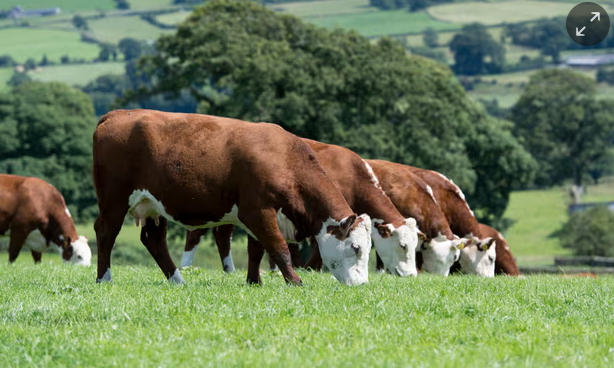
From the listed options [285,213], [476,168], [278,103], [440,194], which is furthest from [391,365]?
[476,168]

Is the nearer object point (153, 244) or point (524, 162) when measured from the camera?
point (153, 244)

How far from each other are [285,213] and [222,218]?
3.00 feet

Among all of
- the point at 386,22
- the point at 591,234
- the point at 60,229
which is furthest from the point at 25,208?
the point at 386,22

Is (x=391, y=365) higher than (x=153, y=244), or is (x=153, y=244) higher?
(x=391, y=365)

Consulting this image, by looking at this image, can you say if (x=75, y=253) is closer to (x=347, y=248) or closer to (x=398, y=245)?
(x=398, y=245)

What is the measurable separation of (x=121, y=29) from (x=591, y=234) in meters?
137

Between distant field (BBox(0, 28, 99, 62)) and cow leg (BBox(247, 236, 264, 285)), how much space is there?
465 ft

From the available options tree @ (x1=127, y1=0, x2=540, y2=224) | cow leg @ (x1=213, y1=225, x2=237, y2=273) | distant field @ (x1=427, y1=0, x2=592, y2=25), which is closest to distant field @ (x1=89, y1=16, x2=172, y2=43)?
distant field @ (x1=427, y1=0, x2=592, y2=25)

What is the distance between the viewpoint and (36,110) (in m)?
58.9

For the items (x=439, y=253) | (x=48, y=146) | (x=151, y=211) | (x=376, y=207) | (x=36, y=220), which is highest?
(x=151, y=211)

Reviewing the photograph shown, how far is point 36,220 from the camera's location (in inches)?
1062

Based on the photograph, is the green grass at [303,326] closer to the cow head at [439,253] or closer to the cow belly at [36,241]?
the cow head at [439,253]

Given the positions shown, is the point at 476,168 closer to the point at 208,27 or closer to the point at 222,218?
the point at 208,27

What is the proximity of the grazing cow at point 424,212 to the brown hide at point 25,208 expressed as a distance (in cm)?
1121
